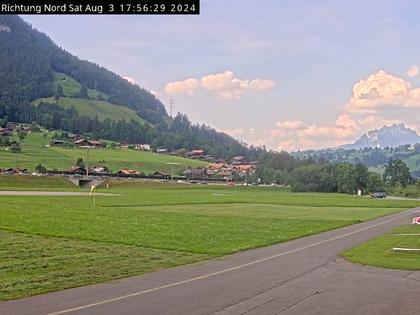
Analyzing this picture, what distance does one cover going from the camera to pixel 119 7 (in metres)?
19.6

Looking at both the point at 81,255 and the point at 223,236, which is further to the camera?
the point at 223,236

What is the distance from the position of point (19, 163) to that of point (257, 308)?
525ft

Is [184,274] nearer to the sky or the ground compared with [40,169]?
nearer to the ground

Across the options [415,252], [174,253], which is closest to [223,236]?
[174,253]

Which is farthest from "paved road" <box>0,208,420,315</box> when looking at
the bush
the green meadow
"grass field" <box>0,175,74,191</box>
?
the bush

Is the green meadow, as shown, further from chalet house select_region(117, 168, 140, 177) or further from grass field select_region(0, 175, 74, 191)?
chalet house select_region(117, 168, 140, 177)

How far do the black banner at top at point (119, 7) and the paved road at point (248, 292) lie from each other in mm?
8643

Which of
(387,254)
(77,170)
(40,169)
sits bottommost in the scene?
(387,254)

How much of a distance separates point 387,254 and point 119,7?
1524 cm

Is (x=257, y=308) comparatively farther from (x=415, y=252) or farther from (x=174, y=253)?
(x=415, y=252)

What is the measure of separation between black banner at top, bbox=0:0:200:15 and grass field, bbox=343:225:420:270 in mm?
11697

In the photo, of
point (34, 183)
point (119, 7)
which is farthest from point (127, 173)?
point (119, 7)

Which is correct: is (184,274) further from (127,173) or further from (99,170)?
(99,170)

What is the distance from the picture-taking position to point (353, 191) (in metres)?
172
